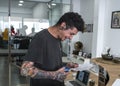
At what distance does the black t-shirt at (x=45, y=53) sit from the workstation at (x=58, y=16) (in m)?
2.48

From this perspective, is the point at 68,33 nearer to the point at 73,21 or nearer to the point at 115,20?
the point at 73,21

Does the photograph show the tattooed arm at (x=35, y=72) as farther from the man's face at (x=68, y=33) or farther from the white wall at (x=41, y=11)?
the white wall at (x=41, y=11)

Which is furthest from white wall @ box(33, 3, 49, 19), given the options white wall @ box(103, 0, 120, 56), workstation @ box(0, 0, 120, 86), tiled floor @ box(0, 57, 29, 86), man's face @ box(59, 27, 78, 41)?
man's face @ box(59, 27, 78, 41)

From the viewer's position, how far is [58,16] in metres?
6.51

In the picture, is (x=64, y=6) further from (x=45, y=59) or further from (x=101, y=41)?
(x=45, y=59)

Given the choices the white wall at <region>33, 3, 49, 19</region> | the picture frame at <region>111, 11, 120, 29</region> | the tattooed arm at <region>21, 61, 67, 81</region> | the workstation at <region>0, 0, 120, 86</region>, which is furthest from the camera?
the white wall at <region>33, 3, 49, 19</region>

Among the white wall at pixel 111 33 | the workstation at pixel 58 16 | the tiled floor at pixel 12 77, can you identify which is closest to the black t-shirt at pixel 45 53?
the workstation at pixel 58 16

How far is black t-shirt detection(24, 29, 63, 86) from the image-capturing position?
1.45m

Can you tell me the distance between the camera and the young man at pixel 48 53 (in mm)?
1451

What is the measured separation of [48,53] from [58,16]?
510 cm

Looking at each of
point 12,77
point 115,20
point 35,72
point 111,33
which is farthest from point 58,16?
point 35,72

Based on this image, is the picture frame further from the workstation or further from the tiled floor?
the tiled floor

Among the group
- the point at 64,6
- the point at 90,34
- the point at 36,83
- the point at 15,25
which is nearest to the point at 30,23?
the point at 15,25

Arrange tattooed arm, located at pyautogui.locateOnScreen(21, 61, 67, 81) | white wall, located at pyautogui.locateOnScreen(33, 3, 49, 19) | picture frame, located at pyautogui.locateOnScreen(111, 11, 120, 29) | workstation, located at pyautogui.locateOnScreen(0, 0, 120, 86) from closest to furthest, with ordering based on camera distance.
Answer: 1. tattooed arm, located at pyautogui.locateOnScreen(21, 61, 67, 81)
2. picture frame, located at pyautogui.locateOnScreen(111, 11, 120, 29)
3. workstation, located at pyautogui.locateOnScreen(0, 0, 120, 86)
4. white wall, located at pyautogui.locateOnScreen(33, 3, 49, 19)
